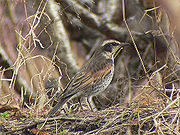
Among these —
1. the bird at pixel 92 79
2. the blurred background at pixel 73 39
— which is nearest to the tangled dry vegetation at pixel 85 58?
the blurred background at pixel 73 39

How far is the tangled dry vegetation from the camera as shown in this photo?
4402mm

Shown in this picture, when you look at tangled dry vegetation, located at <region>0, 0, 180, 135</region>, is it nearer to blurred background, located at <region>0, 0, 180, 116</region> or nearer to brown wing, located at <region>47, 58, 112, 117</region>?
blurred background, located at <region>0, 0, 180, 116</region>

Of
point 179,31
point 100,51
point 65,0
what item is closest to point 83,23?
point 65,0

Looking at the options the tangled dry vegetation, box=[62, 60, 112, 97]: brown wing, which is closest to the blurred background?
the tangled dry vegetation

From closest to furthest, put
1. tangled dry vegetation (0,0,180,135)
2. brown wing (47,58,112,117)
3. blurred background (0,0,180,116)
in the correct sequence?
1. tangled dry vegetation (0,0,180,135)
2. brown wing (47,58,112,117)
3. blurred background (0,0,180,116)

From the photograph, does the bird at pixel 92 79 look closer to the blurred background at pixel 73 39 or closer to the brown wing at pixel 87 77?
the brown wing at pixel 87 77

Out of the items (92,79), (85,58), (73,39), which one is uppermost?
(73,39)

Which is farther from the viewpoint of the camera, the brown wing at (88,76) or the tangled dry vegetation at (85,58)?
the brown wing at (88,76)

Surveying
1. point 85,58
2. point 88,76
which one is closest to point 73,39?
point 85,58

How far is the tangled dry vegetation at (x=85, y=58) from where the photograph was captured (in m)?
4.40

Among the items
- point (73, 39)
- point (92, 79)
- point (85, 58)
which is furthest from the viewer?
point (73, 39)

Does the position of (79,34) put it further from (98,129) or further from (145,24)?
(98,129)

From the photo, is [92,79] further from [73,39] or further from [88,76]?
[73,39]

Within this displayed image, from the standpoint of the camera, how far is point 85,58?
8.08 metres
